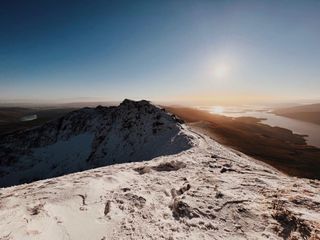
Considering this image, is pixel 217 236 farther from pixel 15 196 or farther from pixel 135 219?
pixel 15 196

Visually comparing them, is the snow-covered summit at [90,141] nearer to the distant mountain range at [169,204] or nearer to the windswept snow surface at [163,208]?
the distant mountain range at [169,204]

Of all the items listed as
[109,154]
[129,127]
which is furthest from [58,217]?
[129,127]

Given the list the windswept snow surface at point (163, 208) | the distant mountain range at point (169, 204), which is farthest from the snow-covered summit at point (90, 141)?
the windswept snow surface at point (163, 208)

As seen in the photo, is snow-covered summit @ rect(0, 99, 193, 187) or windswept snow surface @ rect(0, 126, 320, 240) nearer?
windswept snow surface @ rect(0, 126, 320, 240)

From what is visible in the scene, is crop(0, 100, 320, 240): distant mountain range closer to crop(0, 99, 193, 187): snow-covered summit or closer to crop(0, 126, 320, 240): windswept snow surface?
crop(0, 126, 320, 240): windswept snow surface

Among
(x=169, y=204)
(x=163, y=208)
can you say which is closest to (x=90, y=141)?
(x=169, y=204)

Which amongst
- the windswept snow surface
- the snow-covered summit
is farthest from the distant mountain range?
the snow-covered summit
